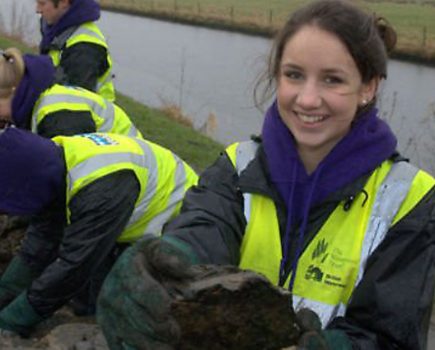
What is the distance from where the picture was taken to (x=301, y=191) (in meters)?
2.03

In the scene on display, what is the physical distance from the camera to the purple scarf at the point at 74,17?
534 centimetres

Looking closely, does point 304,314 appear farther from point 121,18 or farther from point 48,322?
point 121,18

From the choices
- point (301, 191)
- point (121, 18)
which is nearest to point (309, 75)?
point (301, 191)

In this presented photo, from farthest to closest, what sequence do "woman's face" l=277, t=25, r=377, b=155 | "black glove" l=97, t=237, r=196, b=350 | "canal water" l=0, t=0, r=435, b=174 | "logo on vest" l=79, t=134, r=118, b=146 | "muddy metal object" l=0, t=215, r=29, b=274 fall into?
"canal water" l=0, t=0, r=435, b=174
"muddy metal object" l=0, t=215, r=29, b=274
"logo on vest" l=79, t=134, r=118, b=146
"woman's face" l=277, t=25, r=377, b=155
"black glove" l=97, t=237, r=196, b=350

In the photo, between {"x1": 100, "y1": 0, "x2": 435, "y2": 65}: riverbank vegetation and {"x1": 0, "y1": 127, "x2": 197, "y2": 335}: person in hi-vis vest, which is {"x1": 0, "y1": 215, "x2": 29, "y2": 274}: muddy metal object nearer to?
{"x1": 0, "y1": 127, "x2": 197, "y2": 335}: person in hi-vis vest

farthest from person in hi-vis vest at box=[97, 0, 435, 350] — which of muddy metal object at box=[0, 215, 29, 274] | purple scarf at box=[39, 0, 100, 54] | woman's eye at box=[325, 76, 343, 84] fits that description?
purple scarf at box=[39, 0, 100, 54]

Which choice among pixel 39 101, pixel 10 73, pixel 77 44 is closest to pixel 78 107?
pixel 39 101

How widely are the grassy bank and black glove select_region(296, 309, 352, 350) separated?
20.5ft

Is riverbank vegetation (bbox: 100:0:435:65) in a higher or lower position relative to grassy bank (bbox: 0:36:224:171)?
lower

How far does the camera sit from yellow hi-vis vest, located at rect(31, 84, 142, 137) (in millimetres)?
4020

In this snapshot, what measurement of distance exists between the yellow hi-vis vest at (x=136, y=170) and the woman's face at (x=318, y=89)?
4.62 feet

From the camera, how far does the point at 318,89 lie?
1943mm

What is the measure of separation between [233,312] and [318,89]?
672mm

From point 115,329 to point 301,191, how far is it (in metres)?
0.68
